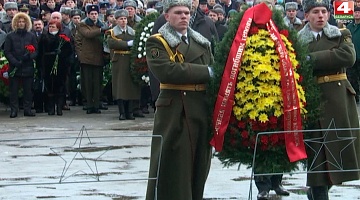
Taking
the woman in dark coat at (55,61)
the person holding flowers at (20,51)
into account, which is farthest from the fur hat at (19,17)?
the woman in dark coat at (55,61)

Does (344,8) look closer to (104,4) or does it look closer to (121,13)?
(104,4)

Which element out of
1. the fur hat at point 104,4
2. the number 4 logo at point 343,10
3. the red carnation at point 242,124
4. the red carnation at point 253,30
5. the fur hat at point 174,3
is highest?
the fur hat at point 174,3

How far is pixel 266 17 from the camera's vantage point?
7.24 metres

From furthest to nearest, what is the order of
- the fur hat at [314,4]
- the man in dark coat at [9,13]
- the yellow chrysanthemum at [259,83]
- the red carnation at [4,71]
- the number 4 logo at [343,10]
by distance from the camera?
the number 4 logo at [343,10] → the man in dark coat at [9,13] → the red carnation at [4,71] → the fur hat at [314,4] → the yellow chrysanthemum at [259,83]

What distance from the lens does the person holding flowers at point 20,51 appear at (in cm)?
1689

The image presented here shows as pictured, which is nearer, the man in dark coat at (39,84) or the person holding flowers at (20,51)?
the person holding flowers at (20,51)

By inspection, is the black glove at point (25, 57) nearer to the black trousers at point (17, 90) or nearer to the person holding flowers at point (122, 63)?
the black trousers at point (17, 90)

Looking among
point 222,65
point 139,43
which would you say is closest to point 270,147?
point 222,65

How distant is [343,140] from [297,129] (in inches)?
34.0

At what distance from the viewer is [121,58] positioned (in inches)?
656

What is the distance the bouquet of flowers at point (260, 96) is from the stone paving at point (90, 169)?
785 millimetres

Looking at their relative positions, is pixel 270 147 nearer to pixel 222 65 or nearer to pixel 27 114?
pixel 222 65

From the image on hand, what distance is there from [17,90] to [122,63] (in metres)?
2.06

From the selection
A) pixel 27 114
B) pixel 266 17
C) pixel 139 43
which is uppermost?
pixel 266 17
